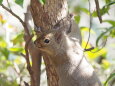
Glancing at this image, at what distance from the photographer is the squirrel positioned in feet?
3.69

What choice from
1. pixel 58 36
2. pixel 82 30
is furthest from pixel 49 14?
pixel 82 30

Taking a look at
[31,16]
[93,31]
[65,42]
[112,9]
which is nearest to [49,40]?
[65,42]

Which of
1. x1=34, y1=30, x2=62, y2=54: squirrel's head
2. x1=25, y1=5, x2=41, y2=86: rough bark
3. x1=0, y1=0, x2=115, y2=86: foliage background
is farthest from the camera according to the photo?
x1=25, y1=5, x2=41, y2=86: rough bark

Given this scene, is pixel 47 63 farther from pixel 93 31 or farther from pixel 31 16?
pixel 93 31

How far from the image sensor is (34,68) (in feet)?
4.66

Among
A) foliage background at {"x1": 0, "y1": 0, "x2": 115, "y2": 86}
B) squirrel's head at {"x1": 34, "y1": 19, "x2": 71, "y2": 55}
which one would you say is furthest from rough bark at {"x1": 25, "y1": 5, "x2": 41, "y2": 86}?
squirrel's head at {"x1": 34, "y1": 19, "x2": 71, "y2": 55}

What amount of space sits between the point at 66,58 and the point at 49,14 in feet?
0.65

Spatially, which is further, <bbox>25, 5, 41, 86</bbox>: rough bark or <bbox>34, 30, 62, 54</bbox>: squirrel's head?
<bbox>25, 5, 41, 86</bbox>: rough bark

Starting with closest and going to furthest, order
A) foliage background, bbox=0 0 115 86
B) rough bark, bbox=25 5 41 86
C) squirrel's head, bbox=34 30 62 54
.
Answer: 1. squirrel's head, bbox=34 30 62 54
2. foliage background, bbox=0 0 115 86
3. rough bark, bbox=25 5 41 86

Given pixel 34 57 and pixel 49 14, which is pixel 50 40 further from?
pixel 34 57

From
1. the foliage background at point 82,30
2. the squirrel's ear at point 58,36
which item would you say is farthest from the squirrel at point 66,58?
the foliage background at point 82,30

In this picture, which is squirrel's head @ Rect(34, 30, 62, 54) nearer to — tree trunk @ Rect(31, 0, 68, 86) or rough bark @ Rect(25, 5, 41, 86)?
tree trunk @ Rect(31, 0, 68, 86)

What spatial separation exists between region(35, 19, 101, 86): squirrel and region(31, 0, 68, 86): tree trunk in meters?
0.08

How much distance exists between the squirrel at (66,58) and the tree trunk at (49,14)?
0.08 metres
